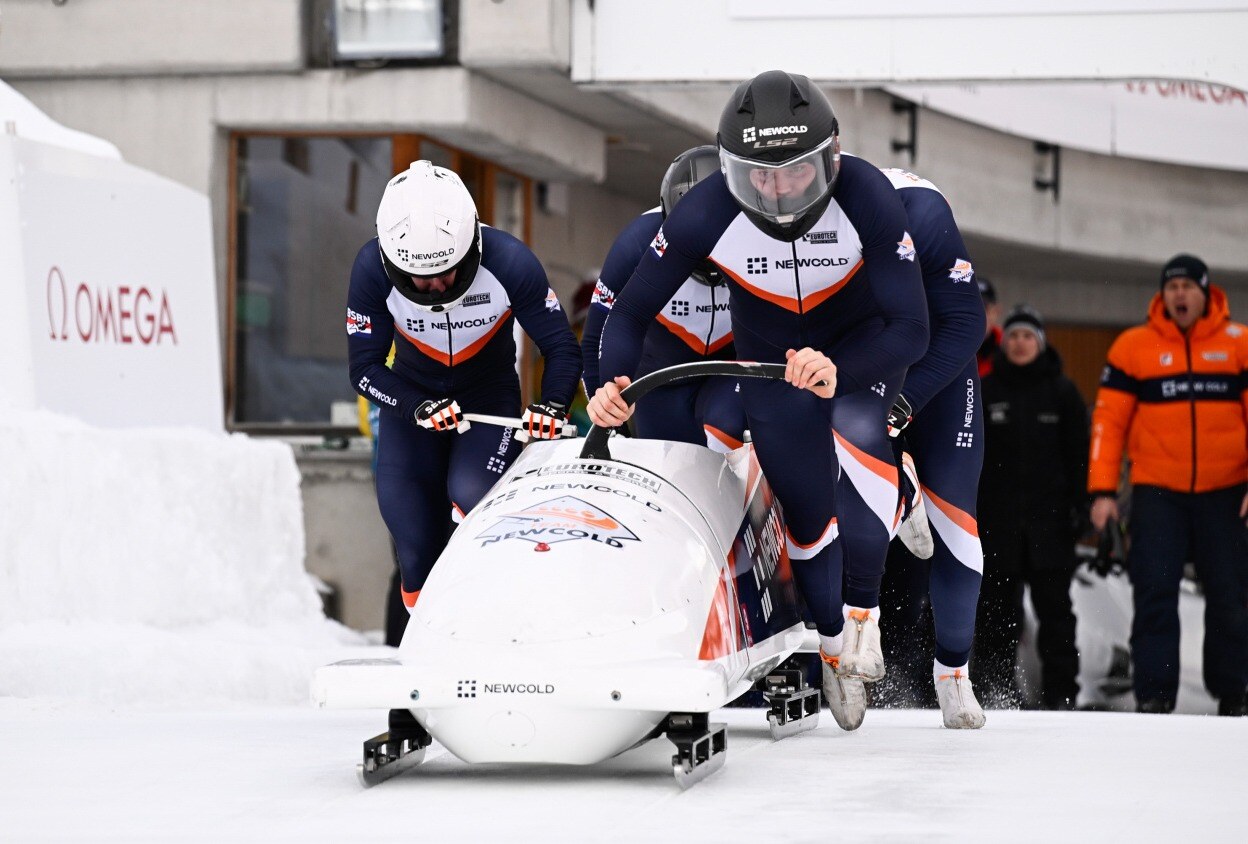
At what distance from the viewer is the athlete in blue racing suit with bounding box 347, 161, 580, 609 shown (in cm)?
546

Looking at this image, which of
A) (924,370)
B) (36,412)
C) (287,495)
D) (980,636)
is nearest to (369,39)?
(287,495)

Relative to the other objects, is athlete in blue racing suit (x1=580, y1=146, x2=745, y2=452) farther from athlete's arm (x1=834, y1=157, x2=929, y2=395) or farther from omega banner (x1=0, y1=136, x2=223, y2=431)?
omega banner (x1=0, y1=136, x2=223, y2=431)

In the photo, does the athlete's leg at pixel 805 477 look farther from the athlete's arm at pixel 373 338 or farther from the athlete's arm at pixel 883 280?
the athlete's arm at pixel 373 338

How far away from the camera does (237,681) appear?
21.6 ft

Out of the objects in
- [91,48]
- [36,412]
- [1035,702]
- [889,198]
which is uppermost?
[91,48]

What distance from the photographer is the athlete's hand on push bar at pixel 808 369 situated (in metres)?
4.32

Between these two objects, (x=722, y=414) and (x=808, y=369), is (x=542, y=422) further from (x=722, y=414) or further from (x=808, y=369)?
(x=808, y=369)

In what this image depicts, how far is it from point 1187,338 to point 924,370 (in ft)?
9.89

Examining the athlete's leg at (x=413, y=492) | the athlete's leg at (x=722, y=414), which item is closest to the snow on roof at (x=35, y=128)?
the athlete's leg at (x=413, y=492)

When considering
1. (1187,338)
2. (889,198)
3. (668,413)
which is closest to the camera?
(889,198)

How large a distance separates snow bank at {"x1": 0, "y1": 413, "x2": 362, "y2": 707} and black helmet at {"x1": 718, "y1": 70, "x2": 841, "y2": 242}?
2.87m

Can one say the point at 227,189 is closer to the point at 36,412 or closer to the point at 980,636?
the point at 36,412

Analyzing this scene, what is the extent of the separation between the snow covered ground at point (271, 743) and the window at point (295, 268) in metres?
2.38

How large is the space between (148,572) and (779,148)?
3.47 meters
